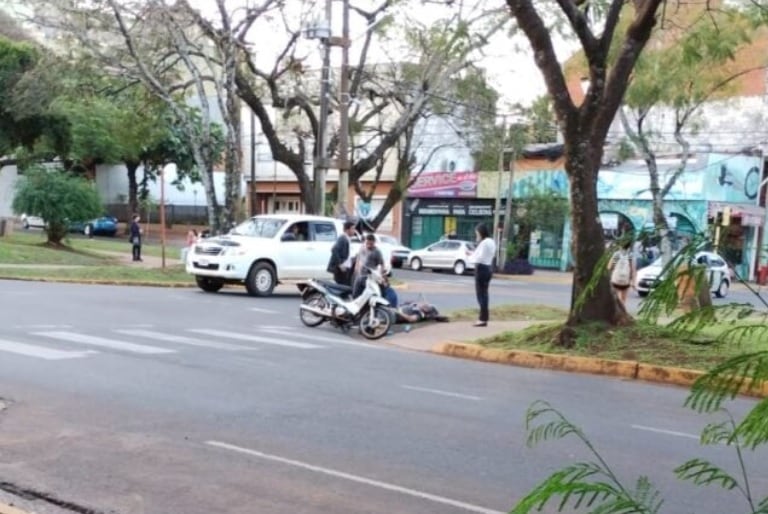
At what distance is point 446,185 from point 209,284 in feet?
88.0

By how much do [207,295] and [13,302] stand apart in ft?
17.6

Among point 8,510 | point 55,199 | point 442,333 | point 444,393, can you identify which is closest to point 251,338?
point 442,333

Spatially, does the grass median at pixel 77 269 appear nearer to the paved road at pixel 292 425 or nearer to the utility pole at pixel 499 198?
the paved road at pixel 292 425

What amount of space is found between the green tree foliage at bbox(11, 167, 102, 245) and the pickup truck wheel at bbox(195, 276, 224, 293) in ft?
55.5

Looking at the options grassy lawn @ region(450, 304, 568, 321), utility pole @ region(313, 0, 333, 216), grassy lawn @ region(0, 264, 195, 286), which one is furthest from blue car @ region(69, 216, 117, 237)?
grassy lawn @ region(450, 304, 568, 321)

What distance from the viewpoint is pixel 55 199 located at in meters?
37.1

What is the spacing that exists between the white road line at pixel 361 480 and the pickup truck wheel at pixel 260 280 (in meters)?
15.1

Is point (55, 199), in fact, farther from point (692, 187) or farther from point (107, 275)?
point (692, 187)

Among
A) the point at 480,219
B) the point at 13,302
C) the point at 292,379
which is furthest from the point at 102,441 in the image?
the point at 480,219

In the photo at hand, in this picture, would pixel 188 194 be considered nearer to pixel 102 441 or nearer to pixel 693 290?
pixel 102 441

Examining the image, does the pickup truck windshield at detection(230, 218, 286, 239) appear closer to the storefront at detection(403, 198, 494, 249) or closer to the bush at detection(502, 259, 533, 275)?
the bush at detection(502, 259, 533, 275)

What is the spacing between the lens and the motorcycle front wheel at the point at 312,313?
52.2ft

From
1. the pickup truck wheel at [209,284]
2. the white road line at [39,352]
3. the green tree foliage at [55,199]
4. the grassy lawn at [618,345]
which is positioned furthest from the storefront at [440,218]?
the white road line at [39,352]

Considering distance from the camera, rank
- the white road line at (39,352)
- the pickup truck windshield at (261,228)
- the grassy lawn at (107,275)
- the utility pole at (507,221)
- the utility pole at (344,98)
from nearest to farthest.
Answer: the white road line at (39,352), the pickup truck windshield at (261,228), the grassy lawn at (107,275), the utility pole at (344,98), the utility pole at (507,221)
